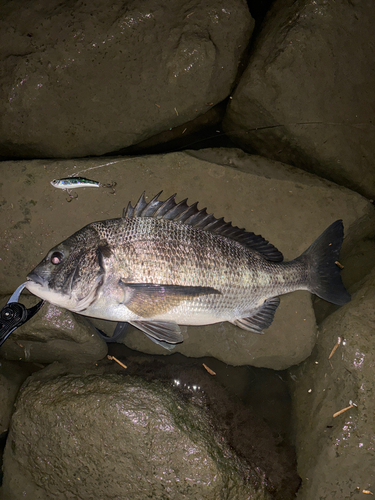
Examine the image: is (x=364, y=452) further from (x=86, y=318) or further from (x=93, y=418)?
(x=86, y=318)

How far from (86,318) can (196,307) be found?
123 cm

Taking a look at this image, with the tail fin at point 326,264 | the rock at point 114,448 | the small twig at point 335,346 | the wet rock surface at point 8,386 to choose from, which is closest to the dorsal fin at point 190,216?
the tail fin at point 326,264

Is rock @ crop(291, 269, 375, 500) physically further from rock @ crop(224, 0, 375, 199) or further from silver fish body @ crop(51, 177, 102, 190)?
silver fish body @ crop(51, 177, 102, 190)

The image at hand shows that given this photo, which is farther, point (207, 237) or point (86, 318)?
point (86, 318)

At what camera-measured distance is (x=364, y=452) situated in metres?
2.94

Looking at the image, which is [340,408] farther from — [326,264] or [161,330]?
[161,330]

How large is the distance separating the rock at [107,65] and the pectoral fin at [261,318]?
2.27 m

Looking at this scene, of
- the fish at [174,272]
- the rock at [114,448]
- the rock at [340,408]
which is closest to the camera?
the rock at [114,448]

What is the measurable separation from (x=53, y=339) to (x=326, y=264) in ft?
9.59

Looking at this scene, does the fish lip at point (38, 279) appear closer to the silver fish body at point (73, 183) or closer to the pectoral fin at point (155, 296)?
the pectoral fin at point (155, 296)

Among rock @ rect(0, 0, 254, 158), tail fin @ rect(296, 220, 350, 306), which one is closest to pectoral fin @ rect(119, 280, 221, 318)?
tail fin @ rect(296, 220, 350, 306)

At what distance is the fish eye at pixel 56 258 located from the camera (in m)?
2.76

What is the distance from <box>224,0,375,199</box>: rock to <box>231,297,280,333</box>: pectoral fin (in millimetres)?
1668

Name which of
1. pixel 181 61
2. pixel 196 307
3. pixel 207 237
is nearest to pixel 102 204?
pixel 207 237
